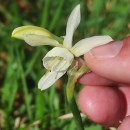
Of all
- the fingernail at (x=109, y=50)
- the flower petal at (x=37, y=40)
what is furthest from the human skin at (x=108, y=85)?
the flower petal at (x=37, y=40)

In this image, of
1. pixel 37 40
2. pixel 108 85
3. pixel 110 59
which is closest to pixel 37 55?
pixel 108 85

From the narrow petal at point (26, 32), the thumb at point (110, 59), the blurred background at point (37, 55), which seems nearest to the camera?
the narrow petal at point (26, 32)

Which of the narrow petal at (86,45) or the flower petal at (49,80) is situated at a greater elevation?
the narrow petal at (86,45)

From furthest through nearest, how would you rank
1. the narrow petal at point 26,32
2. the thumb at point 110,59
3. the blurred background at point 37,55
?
the blurred background at point 37,55 < the thumb at point 110,59 < the narrow petal at point 26,32

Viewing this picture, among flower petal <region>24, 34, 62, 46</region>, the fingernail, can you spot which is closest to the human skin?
the fingernail

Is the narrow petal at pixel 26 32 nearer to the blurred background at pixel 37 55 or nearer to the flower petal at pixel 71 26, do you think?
the flower petal at pixel 71 26

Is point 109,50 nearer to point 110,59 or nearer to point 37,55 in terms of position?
point 110,59

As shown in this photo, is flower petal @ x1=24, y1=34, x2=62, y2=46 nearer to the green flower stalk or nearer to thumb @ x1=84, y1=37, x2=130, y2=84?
the green flower stalk

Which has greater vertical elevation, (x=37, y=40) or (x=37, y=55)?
(x=37, y=40)
